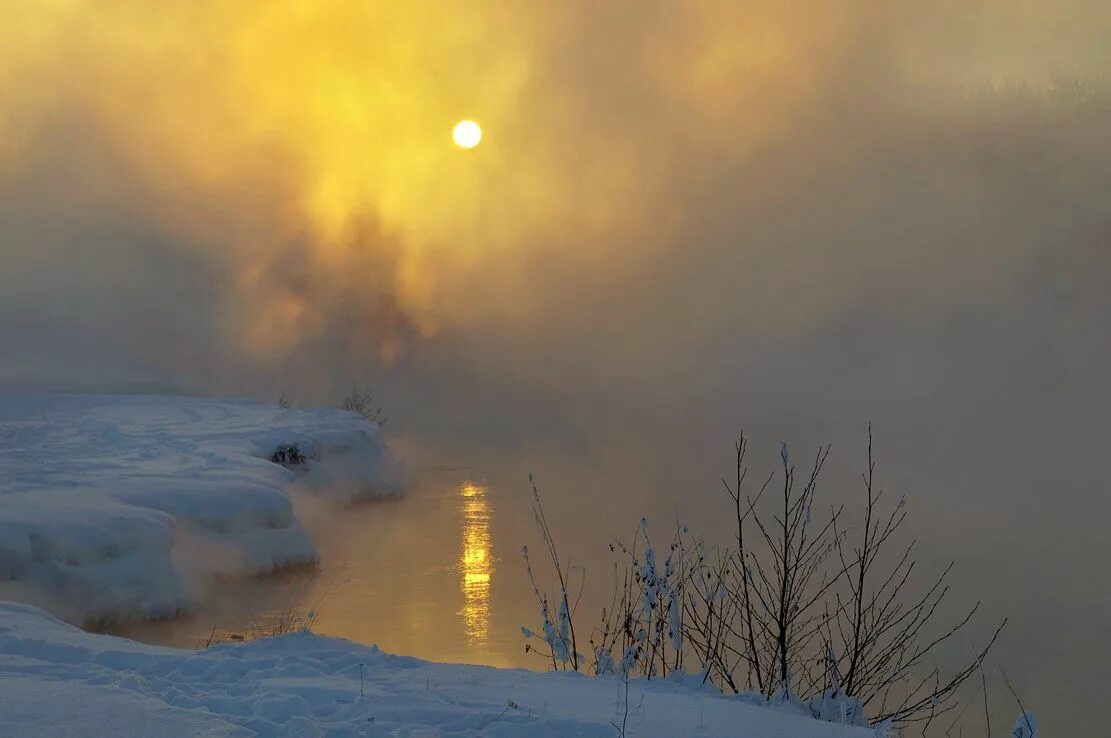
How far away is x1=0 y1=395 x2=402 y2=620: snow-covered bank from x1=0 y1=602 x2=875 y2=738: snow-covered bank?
16.6 feet

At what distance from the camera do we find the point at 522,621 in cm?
1344

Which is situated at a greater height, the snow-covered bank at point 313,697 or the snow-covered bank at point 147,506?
the snow-covered bank at point 147,506

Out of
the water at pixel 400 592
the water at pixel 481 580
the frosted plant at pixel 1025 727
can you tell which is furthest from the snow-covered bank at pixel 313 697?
the water at pixel 481 580

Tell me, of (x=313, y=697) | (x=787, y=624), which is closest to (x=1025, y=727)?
(x=787, y=624)

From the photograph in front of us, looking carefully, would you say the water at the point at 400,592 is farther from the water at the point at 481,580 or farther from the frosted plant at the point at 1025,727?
the frosted plant at the point at 1025,727

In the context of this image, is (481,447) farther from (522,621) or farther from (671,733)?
(671,733)

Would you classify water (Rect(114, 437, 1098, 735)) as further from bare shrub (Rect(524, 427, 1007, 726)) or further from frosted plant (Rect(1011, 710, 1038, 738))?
frosted plant (Rect(1011, 710, 1038, 738))

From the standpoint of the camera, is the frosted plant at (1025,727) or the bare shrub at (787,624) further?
the bare shrub at (787,624)

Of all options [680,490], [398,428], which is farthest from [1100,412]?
[680,490]

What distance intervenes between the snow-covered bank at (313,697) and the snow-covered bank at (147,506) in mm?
5045

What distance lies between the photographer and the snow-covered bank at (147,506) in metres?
11.7

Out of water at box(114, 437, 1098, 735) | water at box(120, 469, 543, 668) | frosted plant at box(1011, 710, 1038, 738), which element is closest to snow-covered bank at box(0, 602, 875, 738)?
frosted plant at box(1011, 710, 1038, 738)

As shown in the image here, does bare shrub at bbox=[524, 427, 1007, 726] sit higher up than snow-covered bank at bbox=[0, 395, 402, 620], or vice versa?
snow-covered bank at bbox=[0, 395, 402, 620]

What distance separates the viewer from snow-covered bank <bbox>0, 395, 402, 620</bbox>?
11.7 m
